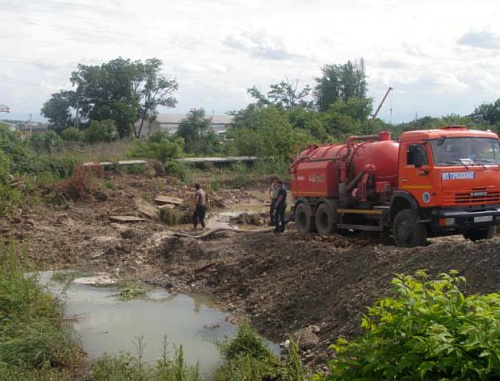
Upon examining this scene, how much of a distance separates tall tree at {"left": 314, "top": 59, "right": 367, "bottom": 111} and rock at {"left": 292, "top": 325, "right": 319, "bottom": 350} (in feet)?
150

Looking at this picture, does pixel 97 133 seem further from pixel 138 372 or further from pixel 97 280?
pixel 138 372

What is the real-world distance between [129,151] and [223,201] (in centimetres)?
826

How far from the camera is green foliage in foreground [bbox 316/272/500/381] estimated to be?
114 inches

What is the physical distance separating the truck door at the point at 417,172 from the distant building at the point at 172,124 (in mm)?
33017

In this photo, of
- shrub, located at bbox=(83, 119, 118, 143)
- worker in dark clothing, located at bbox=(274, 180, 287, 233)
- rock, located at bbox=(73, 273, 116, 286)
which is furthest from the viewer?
shrub, located at bbox=(83, 119, 118, 143)

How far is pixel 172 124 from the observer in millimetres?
76500

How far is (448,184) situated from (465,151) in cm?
98

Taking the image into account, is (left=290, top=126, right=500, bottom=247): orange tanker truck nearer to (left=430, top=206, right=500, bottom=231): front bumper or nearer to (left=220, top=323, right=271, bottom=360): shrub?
(left=430, top=206, right=500, bottom=231): front bumper

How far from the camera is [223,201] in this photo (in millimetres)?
27578

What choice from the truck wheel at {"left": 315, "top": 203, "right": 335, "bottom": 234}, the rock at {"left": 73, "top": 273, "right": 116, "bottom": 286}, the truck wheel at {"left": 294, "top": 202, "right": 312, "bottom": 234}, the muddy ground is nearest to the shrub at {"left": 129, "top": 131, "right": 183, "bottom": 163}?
the muddy ground

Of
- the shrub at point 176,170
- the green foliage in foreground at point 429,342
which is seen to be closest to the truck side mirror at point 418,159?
the green foliage in foreground at point 429,342

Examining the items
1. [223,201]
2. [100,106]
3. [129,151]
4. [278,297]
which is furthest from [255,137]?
[278,297]

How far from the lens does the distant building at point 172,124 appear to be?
5384cm

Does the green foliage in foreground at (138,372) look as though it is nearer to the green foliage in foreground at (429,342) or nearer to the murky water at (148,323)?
the murky water at (148,323)
